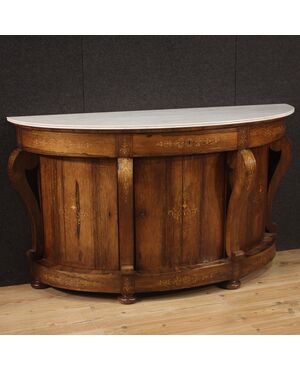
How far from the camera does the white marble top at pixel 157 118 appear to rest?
3.48m

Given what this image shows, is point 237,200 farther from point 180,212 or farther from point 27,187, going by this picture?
point 27,187

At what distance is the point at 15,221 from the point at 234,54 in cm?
173

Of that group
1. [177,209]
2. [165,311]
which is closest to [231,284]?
[165,311]

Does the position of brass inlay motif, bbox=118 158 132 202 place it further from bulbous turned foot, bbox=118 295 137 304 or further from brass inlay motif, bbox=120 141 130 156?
bulbous turned foot, bbox=118 295 137 304

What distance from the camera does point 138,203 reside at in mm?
3670

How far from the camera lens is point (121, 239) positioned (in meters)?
3.67

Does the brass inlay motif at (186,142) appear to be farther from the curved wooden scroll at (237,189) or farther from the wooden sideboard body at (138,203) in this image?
the curved wooden scroll at (237,189)

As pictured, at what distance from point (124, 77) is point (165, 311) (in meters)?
1.42

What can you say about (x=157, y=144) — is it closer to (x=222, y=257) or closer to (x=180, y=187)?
(x=180, y=187)

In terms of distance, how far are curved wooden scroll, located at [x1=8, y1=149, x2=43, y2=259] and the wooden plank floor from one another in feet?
1.04

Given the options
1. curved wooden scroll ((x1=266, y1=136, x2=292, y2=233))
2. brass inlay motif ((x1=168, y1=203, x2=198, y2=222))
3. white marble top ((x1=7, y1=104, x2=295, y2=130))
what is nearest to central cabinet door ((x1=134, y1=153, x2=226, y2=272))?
brass inlay motif ((x1=168, y1=203, x2=198, y2=222))

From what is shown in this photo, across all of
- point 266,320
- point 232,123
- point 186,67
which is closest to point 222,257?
point 266,320

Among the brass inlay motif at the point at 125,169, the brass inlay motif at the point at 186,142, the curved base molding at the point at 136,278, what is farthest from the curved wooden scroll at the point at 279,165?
the brass inlay motif at the point at 125,169

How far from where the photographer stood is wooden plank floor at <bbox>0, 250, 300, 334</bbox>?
136 inches
